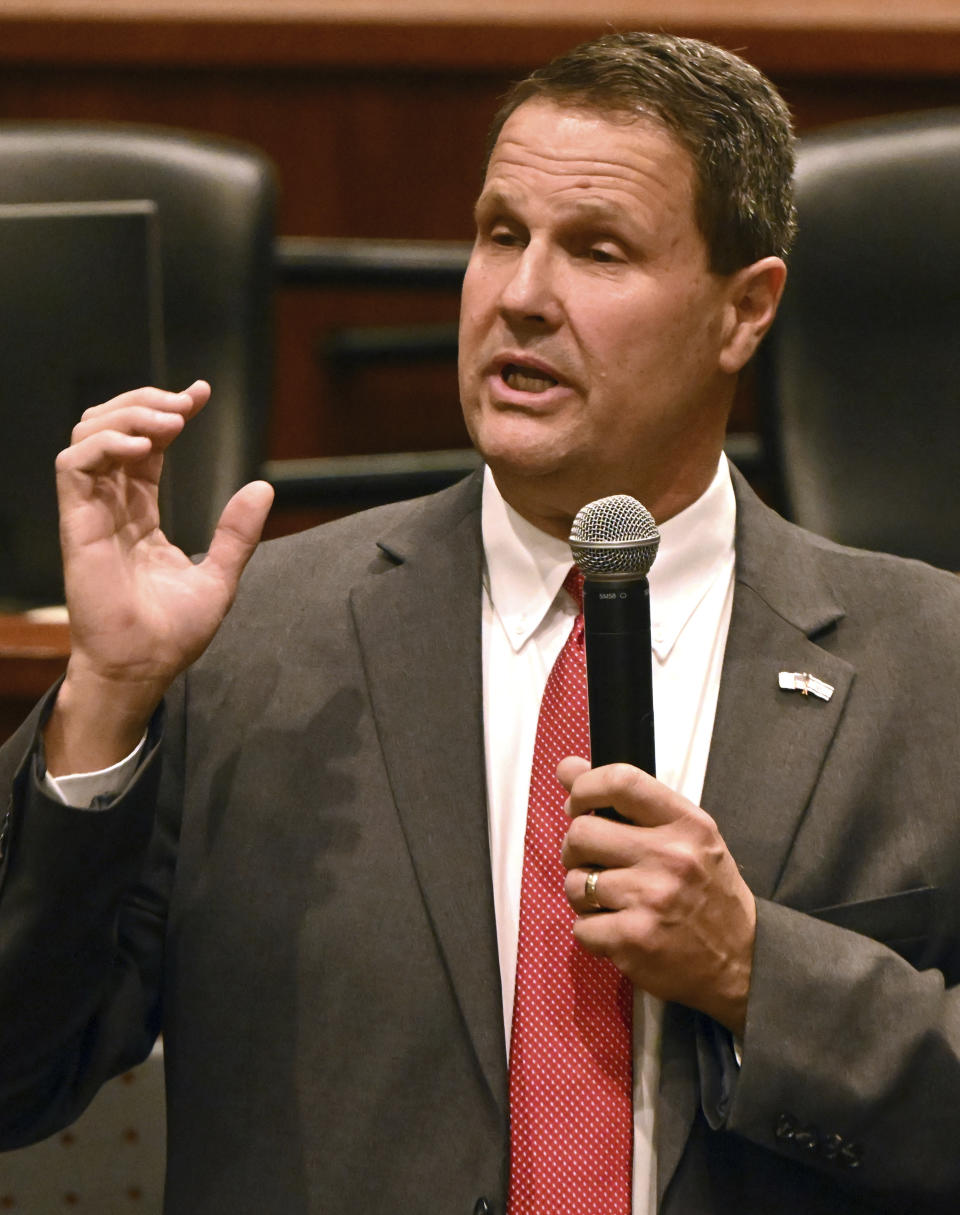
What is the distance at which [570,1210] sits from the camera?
A: 904 millimetres

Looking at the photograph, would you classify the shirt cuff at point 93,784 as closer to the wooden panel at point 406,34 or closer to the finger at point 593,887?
the finger at point 593,887

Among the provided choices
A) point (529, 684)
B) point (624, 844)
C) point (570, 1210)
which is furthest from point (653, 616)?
point (570, 1210)

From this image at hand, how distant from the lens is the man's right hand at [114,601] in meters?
0.87

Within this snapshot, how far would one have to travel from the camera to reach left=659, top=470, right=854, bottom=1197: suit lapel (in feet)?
3.04

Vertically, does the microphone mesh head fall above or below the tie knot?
above

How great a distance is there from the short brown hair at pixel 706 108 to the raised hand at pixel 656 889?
0.40 metres

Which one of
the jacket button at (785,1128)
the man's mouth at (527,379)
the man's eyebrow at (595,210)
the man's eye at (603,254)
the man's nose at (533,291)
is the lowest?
the jacket button at (785,1128)

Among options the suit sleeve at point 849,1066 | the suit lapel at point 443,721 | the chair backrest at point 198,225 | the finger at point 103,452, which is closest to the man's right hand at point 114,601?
the finger at point 103,452

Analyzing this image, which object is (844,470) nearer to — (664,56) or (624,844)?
(664,56)

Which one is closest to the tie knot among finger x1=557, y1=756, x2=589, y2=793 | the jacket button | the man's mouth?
the man's mouth

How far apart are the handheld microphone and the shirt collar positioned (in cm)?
23

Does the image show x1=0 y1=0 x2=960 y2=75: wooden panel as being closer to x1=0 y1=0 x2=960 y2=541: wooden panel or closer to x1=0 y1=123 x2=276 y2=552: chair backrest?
x1=0 y1=0 x2=960 y2=541: wooden panel

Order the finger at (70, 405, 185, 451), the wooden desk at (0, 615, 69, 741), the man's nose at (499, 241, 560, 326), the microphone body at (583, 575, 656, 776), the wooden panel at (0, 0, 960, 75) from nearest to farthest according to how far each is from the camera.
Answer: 1. the microphone body at (583, 575, 656, 776)
2. the finger at (70, 405, 185, 451)
3. the man's nose at (499, 241, 560, 326)
4. the wooden desk at (0, 615, 69, 741)
5. the wooden panel at (0, 0, 960, 75)

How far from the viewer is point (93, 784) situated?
88cm
